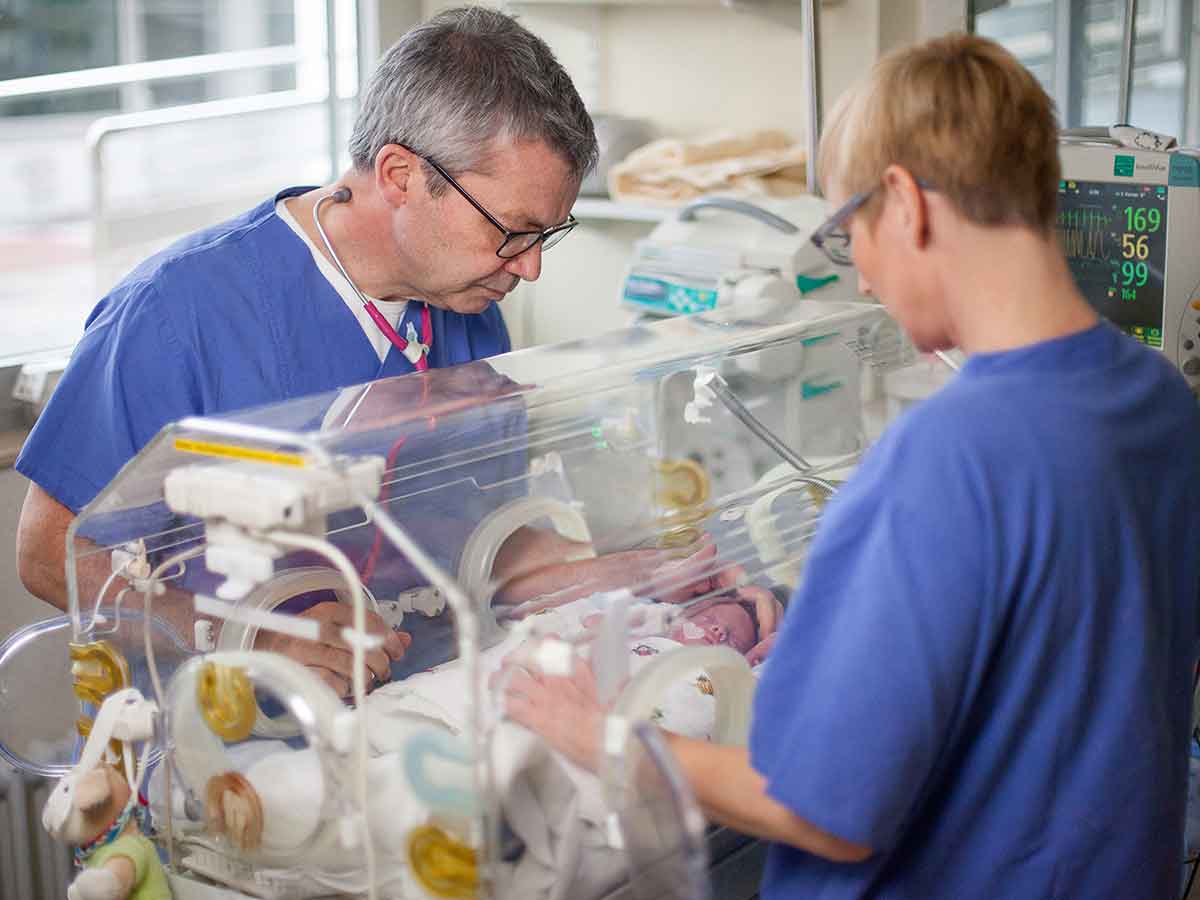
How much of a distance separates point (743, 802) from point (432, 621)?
1.94ft

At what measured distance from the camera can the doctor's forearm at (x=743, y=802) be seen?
100cm

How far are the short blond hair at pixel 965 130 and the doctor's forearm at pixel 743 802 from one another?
0.43 m

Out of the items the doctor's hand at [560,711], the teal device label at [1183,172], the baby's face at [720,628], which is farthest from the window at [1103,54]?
the doctor's hand at [560,711]

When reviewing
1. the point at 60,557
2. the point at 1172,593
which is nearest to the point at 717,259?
the point at 60,557

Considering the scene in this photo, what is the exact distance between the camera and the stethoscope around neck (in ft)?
5.68

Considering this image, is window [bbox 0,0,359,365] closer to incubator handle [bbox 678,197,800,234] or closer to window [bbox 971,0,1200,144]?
incubator handle [bbox 678,197,800,234]

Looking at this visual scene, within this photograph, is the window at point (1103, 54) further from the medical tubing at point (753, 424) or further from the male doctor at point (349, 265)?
the male doctor at point (349, 265)

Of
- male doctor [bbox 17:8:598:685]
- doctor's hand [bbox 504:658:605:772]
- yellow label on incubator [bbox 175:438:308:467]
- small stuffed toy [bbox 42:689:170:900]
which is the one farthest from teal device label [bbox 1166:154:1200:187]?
small stuffed toy [bbox 42:689:170:900]

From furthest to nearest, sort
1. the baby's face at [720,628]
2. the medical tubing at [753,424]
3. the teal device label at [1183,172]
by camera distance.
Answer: the teal device label at [1183,172] → the medical tubing at [753,424] → the baby's face at [720,628]

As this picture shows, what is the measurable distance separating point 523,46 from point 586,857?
0.94 meters

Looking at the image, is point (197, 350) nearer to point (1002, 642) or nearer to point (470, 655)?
point (470, 655)

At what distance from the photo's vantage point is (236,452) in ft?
3.86

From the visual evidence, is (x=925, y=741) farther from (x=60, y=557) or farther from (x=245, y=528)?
(x=60, y=557)

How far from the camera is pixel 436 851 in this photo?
3.72 feet
